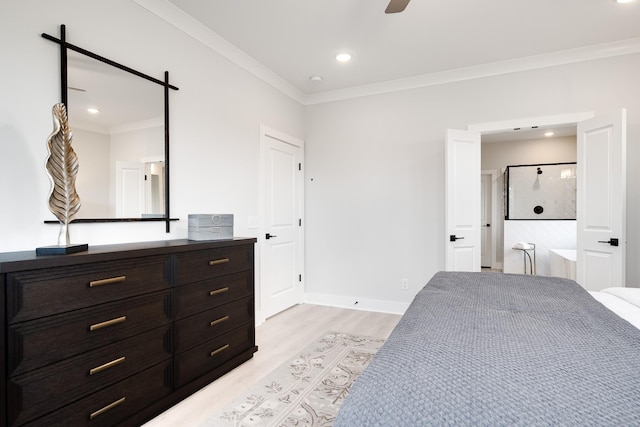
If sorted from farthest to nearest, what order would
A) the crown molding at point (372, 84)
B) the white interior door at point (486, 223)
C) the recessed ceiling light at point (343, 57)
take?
the white interior door at point (486, 223), the recessed ceiling light at point (343, 57), the crown molding at point (372, 84)

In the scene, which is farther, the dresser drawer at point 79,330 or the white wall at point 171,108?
the white wall at point 171,108

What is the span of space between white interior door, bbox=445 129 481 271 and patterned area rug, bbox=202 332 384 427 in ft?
4.28

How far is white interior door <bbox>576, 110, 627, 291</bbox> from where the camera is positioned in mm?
2832

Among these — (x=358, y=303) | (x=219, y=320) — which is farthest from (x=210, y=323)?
(x=358, y=303)

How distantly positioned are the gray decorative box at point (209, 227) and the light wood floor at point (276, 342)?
1.00 m

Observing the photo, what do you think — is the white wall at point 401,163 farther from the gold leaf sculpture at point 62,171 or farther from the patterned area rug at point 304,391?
the gold leaf sculpture at point 62,171

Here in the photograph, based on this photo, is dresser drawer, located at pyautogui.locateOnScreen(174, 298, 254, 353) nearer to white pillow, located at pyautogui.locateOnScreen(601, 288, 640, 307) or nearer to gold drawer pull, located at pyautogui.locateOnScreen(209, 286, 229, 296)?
gold drawer pull, located at pyautogui.locateOnScreen(209, 286, 229, 296)

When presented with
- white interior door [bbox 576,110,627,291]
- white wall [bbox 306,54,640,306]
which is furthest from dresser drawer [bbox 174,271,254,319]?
white interior door [bbox 576,110,627,291]

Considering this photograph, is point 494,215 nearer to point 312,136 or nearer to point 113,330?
point 312,136

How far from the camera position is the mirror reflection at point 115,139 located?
200cm

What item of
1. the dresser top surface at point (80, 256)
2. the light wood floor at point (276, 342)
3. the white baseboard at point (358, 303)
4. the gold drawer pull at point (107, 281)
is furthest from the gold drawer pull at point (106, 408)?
the white baseboard at point (358, 303)

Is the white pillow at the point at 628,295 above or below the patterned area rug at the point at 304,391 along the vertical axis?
above

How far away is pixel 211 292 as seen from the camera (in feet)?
7.72

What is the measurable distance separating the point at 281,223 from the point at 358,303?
1.37 metres
